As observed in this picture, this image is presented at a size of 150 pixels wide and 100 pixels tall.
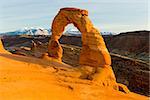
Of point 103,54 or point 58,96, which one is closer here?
point 58,96

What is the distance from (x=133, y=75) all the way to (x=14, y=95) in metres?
22.5

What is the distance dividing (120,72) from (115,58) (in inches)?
342

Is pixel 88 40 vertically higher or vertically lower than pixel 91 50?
higher

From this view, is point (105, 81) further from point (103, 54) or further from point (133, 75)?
point (133, 75)

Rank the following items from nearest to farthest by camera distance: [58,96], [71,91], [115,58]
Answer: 1. [58,96]
2. [71,91]
3. [115,58]

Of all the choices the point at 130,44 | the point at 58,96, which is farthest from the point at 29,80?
the point at 130,44

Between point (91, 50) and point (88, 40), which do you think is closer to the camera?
point (91, 50)

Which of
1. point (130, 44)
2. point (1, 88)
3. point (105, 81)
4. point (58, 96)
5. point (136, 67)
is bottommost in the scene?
point (130, 44)

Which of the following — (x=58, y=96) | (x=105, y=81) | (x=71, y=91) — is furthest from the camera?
→ (x=105, y=81)

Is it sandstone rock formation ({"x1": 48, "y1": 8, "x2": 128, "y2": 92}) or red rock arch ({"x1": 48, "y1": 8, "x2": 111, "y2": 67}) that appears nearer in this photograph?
sandstone rock formation ({"x1": 48, "y1": 8, "x2": 128, "y2": 92})

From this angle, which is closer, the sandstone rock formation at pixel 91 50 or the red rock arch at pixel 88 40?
the sandstone rock formation at pixel 91 50

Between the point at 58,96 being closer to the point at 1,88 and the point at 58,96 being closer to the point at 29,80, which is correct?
the point at 29,80

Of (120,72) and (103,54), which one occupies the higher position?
(103,54)

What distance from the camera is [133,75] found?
31.9 meters
